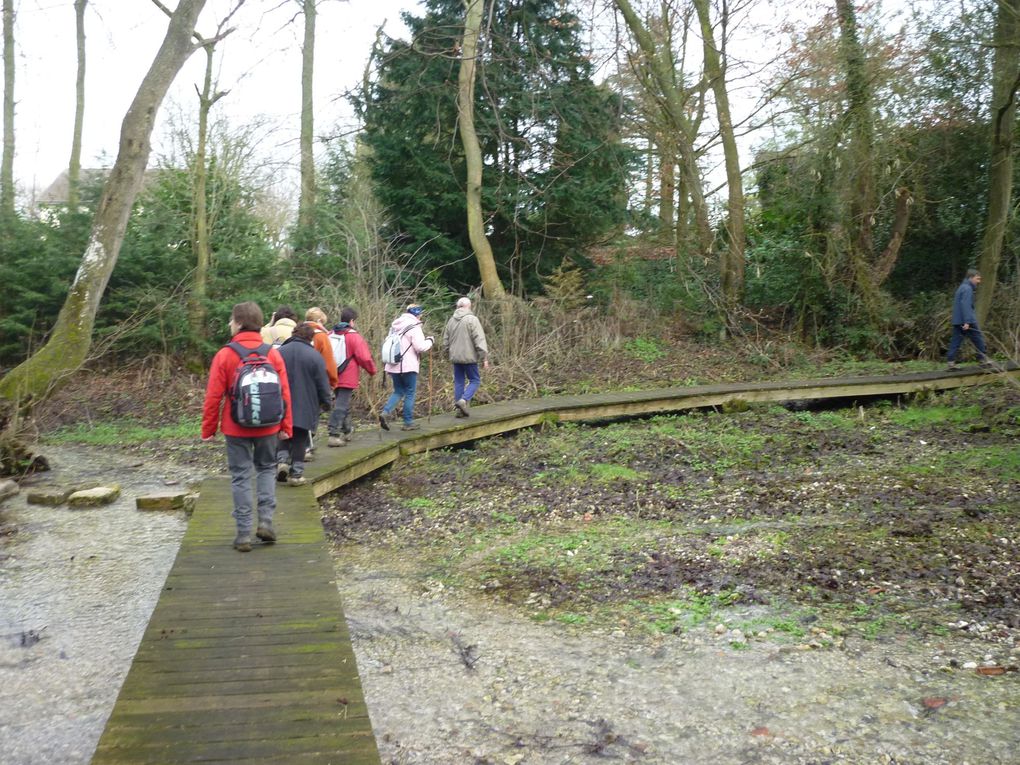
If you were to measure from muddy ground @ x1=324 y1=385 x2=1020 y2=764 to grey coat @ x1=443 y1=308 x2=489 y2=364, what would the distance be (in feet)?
5.05

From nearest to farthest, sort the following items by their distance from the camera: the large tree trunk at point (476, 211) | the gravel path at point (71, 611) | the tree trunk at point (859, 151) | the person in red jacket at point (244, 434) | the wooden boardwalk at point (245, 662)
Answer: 1. the wooden boardwalk at point (245, 662)
2. the gravel path at point (71, 611)
3. the person in red jacket at point (244, 434)
4. the tree trunk at point (859, 151)
5. the large tree trunk at point (476, 211)

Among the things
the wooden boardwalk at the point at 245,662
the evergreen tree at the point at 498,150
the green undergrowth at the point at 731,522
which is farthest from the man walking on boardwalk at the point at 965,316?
the wooden boardwalk at the point at 245,662

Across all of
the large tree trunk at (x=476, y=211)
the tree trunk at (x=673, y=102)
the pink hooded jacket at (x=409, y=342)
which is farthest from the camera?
the tree trunk at (x=673, y=102)

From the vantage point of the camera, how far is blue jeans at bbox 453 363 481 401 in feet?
39.8

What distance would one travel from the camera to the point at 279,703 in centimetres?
395

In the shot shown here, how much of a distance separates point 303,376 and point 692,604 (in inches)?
145

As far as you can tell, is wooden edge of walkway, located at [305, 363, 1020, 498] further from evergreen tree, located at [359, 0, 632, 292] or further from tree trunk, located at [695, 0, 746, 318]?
evergreen tree, located at [359, 0, 632, 292]

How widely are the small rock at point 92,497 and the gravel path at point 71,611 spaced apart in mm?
117

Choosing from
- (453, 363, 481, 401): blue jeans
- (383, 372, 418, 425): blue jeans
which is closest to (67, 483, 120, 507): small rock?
(383, 372, 418, 425): blue jeans

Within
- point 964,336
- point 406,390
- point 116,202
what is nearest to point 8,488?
point 406,390

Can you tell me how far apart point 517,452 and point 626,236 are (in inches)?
434

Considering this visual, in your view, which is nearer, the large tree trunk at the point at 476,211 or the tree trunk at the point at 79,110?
the large tree trunk at the point at 476,211

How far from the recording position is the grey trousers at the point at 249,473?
6.08 meters

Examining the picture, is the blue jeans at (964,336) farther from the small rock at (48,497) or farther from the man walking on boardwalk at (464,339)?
the small rock at (48,497)
